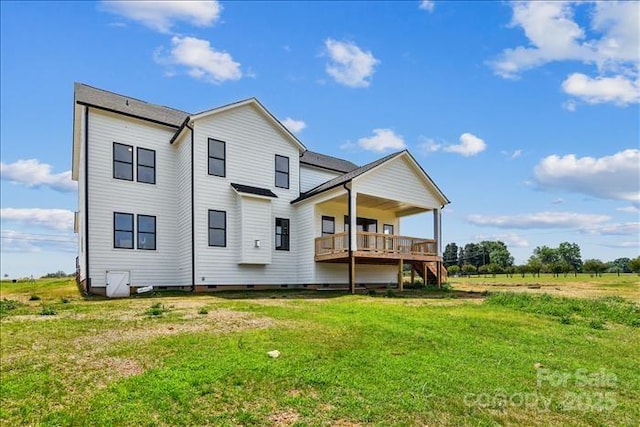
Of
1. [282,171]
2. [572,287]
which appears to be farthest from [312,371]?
[572,287]

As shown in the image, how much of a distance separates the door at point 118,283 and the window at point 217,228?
137 inches

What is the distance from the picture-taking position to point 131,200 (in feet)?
55.1

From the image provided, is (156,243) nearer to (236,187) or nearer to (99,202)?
(99,202)

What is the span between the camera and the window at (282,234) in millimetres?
19031

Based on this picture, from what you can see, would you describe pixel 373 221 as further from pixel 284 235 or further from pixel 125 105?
pixel 125 105

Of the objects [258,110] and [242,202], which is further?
[258,110]

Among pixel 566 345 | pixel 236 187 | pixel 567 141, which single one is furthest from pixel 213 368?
pixel 567 141

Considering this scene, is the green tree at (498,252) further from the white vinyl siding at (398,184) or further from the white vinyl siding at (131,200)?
the white vinyl siding at (131,200)

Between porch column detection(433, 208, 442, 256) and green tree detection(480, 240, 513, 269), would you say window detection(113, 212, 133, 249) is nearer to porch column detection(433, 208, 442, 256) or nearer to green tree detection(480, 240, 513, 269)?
porch column detection(433, 208, 442, 256)

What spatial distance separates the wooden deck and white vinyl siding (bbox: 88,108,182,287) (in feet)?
20.7

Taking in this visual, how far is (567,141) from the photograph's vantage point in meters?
18.0

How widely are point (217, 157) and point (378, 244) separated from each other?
795 cm

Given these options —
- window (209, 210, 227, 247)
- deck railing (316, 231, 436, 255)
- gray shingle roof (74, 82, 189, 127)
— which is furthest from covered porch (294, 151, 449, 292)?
gray shingle roof (74, 82, 189, 127)

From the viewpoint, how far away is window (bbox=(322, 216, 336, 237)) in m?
20.0
